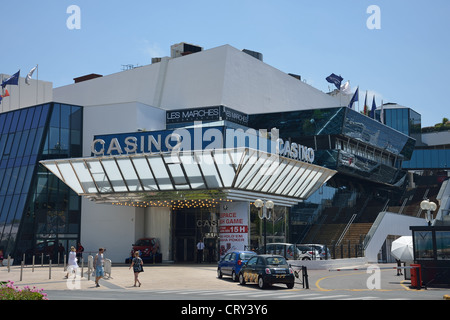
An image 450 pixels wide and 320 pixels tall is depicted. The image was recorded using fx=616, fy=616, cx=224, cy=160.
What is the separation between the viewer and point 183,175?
4322 cm

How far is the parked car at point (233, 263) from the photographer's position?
31.0 meters

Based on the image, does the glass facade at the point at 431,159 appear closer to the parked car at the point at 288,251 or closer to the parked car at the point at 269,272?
the parked car at the point at 288,251

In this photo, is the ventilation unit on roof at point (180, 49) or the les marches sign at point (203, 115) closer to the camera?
the les marches sign at point (203, 115)

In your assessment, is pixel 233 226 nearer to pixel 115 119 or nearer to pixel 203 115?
pixel 203 115

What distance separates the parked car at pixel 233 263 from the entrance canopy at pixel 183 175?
9.59 meters

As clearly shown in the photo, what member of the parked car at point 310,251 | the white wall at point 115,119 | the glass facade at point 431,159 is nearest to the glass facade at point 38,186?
the white wall at point 115,119

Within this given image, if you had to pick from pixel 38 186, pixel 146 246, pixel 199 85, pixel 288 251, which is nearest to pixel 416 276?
pixel 288 251

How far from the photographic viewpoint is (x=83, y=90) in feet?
221

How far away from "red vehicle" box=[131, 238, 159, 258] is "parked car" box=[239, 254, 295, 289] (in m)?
20.8

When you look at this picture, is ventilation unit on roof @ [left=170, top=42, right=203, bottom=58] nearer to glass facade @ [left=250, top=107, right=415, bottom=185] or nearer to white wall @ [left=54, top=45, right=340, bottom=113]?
white wall @ [left=54, top=45, right=340, bottom=113]

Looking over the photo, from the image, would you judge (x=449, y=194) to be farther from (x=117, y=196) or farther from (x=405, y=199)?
(x=117, y=196)

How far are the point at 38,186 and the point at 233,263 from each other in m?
25.3

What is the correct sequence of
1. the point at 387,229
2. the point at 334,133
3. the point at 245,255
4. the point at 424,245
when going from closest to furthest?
the point at 424,245 → the point at 245,255 → the point at 387,229 → the point at 334,133
